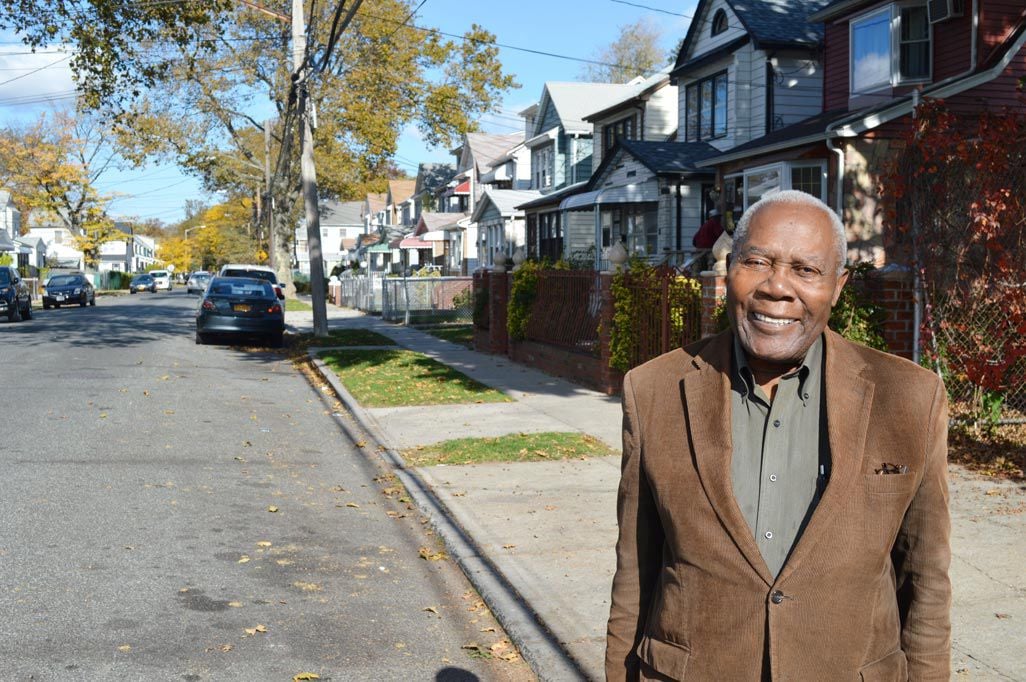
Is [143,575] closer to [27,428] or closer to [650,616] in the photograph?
[650,616]

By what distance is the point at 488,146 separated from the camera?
60.4m

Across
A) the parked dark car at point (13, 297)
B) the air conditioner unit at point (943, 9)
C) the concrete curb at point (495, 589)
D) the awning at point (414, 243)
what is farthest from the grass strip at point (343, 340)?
the awning at point (414, 243)

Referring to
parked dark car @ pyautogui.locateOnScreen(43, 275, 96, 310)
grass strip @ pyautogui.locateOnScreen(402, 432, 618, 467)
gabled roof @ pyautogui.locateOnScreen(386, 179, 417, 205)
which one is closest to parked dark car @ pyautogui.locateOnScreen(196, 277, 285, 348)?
grass strip @ pyautogui.locateOnScreen(402, 432, 618, 467)

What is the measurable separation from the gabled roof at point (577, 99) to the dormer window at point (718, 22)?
499 inches

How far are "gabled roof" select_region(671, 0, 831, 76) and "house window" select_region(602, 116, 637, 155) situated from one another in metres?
6.75

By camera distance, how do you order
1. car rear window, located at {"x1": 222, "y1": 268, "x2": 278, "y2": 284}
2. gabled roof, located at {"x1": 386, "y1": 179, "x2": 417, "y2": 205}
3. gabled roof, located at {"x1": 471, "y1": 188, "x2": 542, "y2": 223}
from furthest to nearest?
gabled roof, located at {"x1": 386, "y1": 179, "x2": 417, "y2": 205}, gabled roof, located at {"x1": 471, "y1": 188, "x2": 542, "y2": 223}, car rear window, located at {"x1": 222, "y1": 268, "x2": 278, "y2": 284}

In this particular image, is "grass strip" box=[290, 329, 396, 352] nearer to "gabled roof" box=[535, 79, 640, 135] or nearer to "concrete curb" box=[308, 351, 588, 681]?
"concrete curb" box=[308, 351, 588, 681]

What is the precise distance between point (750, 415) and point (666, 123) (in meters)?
32.3

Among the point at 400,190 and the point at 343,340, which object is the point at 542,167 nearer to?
the point at 343,340

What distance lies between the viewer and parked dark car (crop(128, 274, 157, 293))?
82000 millimetres

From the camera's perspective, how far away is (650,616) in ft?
8.35

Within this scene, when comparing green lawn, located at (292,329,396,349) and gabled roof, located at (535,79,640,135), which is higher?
gabled roof, located at (535,79,640,135)

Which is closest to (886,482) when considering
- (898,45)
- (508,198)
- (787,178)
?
(787,178)

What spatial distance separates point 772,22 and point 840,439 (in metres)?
25.6
